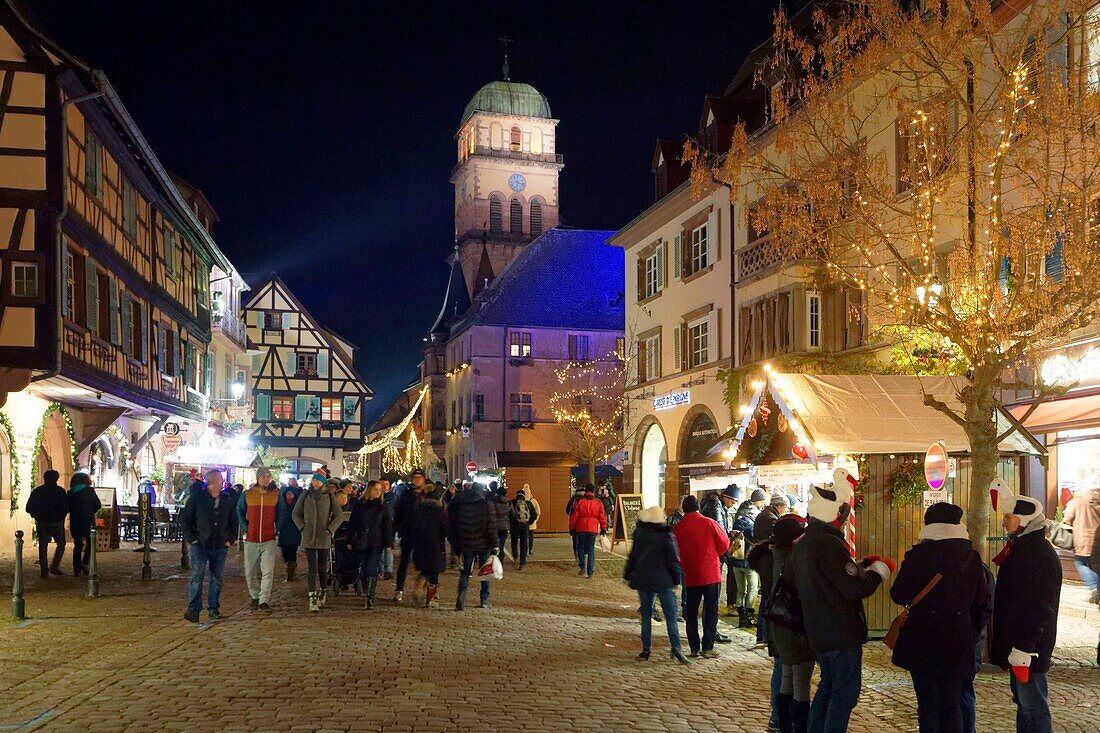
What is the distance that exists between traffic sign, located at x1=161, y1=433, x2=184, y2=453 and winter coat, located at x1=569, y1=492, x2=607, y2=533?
14.7 m

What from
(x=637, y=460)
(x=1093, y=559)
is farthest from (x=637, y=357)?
(x=1093, y=559)

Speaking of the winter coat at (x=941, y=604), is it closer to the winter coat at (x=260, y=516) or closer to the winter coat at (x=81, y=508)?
the winter coat at (x=260, y=516)

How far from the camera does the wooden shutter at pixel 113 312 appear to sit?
25.4 m

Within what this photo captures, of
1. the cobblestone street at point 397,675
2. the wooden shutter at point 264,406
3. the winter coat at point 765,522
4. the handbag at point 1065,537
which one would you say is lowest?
the cobblestone street at point 397,675

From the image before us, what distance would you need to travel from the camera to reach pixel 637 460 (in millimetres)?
38625

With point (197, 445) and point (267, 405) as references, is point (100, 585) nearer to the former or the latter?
point (197, 445)

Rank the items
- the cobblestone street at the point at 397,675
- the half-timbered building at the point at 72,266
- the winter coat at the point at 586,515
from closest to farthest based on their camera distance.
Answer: the cobblestone street at the point at 397,675, the half-timbered building at the point at 72,266, the winter coat at the point at 586,515

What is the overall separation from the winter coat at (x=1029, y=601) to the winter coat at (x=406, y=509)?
33.5 ft

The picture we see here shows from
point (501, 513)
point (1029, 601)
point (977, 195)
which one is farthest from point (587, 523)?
point (1029, 601)

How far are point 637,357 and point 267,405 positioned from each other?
29119 mm

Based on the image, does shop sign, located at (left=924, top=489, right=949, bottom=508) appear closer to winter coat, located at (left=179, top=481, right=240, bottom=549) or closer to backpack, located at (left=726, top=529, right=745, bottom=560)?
backpack, located at (left=726, top=529, right=745, bottom=560)

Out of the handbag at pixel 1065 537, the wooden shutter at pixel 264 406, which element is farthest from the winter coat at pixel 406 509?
the wooden shutter at pixel 264 406

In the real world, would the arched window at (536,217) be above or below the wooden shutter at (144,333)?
above

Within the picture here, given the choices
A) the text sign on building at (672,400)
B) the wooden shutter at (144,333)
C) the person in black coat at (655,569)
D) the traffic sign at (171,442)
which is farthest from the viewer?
the text sign on building at (672,400)
